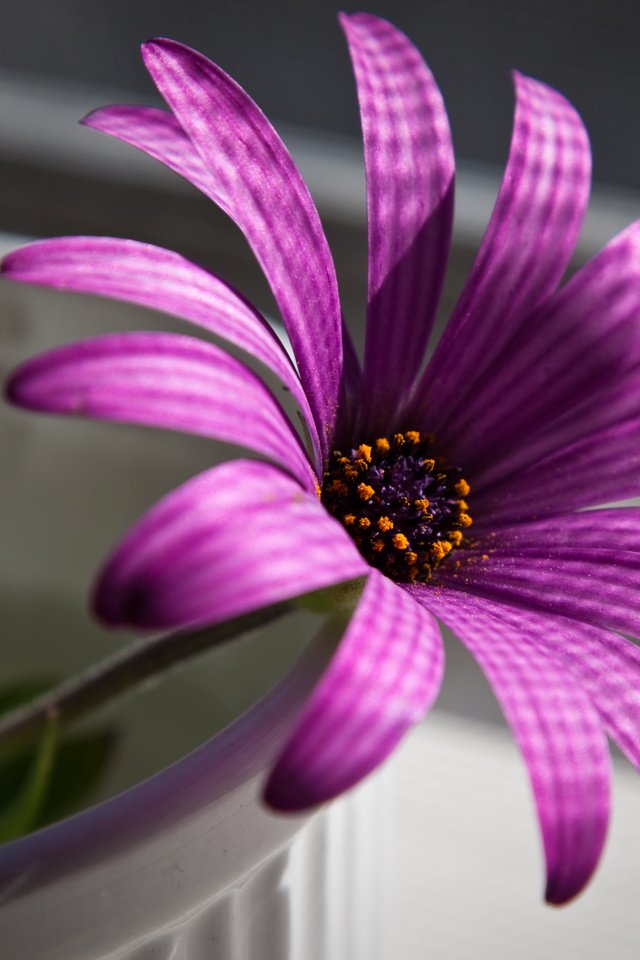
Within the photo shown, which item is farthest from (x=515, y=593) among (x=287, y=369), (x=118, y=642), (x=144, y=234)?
(x=144, y=234)

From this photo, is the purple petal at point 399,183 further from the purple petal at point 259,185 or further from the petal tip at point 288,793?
the petal tip at point 288,793

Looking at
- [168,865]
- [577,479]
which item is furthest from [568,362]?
[168,865]

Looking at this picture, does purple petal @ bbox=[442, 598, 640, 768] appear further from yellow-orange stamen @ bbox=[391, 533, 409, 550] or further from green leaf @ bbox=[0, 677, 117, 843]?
green leaf @ bbox=[0, 677, 117, 843]

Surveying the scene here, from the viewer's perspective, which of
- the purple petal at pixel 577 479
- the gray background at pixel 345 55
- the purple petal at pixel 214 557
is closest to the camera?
the purple petal at pixel 214 557

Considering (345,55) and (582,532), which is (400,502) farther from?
(345,55)

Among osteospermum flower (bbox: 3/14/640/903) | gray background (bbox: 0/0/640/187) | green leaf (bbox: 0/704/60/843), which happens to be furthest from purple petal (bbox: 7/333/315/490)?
gray background (bbox: 0/0/640/187)

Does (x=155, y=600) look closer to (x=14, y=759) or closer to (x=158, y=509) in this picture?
(x=158, y=509)

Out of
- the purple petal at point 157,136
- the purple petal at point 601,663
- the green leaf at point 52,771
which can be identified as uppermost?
the purple petal at point 157,136

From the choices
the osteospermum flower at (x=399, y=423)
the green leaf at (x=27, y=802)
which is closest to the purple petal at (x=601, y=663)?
the osteospermum flower at (x=399, y=423)
